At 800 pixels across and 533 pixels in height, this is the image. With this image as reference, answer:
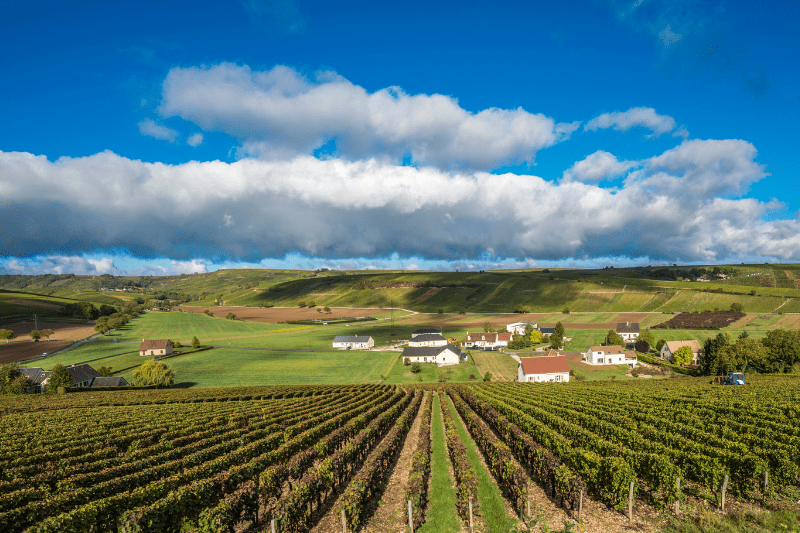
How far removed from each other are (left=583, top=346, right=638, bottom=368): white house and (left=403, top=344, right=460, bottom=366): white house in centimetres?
3350

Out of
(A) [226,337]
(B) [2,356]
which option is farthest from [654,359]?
(B) [2,356]

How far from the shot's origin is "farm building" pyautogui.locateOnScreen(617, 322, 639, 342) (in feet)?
379

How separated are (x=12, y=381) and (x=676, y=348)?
14119 centimetres

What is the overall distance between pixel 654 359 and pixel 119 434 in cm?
10327

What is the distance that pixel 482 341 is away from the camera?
4633 inches

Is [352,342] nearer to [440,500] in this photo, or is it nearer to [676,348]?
[676,348]

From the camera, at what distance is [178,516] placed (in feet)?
47.8

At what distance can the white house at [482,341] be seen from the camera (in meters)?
117

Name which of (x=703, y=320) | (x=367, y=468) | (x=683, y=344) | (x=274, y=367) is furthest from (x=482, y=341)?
(x=367, y=468)

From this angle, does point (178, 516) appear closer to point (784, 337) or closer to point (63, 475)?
point (63, 475)

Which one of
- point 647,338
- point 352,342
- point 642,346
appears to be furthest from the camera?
point 352,342

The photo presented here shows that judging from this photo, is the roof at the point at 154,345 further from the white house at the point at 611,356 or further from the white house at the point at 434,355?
the white house at the point at 611,356

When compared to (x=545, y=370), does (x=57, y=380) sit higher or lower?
higher

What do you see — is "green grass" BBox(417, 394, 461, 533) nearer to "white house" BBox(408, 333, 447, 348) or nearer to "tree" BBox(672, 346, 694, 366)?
"white house" BBox(408, 333, 447, 348)
